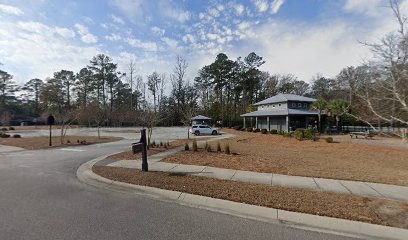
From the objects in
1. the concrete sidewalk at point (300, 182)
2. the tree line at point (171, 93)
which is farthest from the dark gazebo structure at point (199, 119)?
the concrete sidewalk at point (300, 182)

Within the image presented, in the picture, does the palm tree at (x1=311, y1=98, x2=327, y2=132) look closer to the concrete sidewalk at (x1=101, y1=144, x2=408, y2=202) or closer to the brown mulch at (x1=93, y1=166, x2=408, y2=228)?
the concrete sidewalk at (x1=101, y1=144, x2=408, y2=202)

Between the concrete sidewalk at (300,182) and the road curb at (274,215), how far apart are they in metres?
2.06

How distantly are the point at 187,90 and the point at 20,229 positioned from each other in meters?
71.4

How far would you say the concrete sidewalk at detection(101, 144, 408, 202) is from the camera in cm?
654

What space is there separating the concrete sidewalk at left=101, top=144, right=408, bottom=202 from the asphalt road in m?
2.76

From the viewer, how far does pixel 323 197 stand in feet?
19.6

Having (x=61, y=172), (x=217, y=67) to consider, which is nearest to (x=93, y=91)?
(x=217, y=67)

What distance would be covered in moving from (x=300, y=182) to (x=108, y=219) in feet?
18.4

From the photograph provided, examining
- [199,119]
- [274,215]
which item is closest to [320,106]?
[199,119]

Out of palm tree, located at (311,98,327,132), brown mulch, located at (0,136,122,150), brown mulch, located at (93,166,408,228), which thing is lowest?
brown mulch, located at (93,166,408,228)

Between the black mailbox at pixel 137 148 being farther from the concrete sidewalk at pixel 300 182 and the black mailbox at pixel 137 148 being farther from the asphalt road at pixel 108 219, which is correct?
the asphalt road at pixel 108 219

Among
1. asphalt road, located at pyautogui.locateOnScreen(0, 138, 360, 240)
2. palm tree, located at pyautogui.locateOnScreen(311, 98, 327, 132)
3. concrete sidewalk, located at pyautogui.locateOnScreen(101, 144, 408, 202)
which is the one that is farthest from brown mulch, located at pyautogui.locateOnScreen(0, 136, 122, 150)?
palm tree, located at pyautogui.locateOnScreen(311, 98, 327, 132)

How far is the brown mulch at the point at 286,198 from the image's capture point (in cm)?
491

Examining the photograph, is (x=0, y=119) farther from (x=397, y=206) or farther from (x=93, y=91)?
(x=397, y=206)
